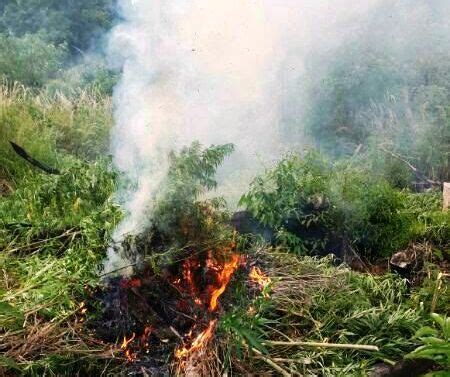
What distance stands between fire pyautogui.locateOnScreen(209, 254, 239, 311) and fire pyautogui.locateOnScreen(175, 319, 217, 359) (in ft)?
0.35

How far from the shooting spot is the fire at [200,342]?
2797mm

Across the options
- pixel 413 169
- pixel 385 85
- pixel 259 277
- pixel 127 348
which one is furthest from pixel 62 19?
pixel 127 348

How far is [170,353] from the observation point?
9.23ft

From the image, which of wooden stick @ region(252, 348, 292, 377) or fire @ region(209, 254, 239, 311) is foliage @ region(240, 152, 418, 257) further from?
wooden stick @ region(252, 348, 292, 377)

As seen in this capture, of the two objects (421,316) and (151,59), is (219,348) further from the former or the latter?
(151,59)

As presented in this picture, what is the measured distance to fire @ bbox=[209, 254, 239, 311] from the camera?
2.93 meters

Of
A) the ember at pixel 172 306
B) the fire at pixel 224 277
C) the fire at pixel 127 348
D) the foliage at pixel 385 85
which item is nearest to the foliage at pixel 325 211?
the fire at pixel 224 277

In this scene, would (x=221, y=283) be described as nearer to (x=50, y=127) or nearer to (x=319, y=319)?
(x=319, y=319)

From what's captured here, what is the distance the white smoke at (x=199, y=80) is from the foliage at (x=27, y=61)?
15.5ft

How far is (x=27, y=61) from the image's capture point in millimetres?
8859

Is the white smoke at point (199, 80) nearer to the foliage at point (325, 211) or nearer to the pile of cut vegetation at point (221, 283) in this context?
the pile of cut vegetation at point (221, 283)

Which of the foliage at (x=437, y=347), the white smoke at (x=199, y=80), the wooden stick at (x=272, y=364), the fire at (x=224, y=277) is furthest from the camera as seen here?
the white smoke at (x=199, y=80)

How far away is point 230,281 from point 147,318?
492 millimetres

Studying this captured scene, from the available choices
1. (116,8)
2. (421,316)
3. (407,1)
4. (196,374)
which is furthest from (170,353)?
(116,8)
